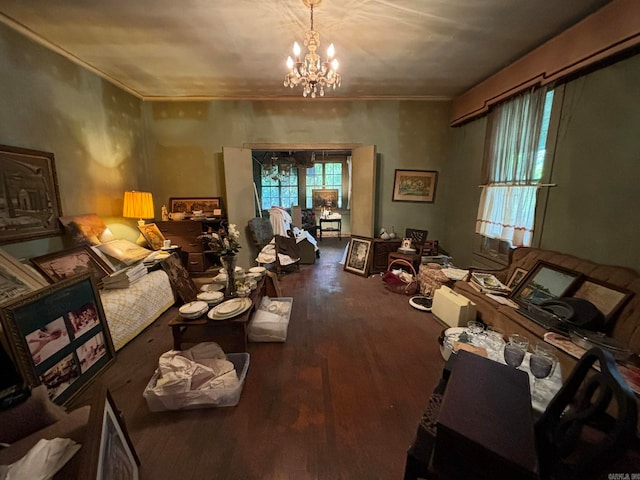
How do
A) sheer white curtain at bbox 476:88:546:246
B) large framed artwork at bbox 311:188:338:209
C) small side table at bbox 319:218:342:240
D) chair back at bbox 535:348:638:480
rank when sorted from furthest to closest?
large framed artwork at bbox 311:188:338:209 < small side table at bbox 319:218:342:240 < sheer white curtain at bbox 476:88:546:246 < chair back at bbox 535:348:638:480

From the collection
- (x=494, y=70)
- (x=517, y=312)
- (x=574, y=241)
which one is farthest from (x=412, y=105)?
(x=517, y=312)

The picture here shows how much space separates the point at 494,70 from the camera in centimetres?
303

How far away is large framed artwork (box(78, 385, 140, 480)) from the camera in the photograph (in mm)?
701

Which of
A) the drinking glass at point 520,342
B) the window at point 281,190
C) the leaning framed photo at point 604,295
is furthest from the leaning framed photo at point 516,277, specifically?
the window at point 281,190

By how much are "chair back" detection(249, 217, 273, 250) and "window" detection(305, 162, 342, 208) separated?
4.27 metres

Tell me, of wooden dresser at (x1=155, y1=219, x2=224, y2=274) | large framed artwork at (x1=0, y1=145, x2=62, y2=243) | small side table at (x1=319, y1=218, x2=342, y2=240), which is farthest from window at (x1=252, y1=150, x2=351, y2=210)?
Answer: large framed artwork at (x1=0, y1=145, x2=62, y2=243)

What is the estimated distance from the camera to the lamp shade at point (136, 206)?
3.32 m

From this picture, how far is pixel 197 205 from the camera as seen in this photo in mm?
4270

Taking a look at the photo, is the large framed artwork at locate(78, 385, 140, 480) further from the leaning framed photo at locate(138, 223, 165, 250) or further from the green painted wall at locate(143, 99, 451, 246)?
the green painted wall at locate(143, 99, 451, 246)

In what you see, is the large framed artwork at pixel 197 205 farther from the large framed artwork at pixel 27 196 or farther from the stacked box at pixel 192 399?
the stacked box at pixel 192 399

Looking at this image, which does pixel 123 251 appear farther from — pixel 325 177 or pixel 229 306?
pixel 325 177

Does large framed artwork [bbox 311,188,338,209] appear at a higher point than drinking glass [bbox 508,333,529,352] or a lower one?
higher

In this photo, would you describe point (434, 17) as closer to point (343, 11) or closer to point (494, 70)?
point (343, 11)

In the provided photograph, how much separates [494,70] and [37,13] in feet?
15.3
